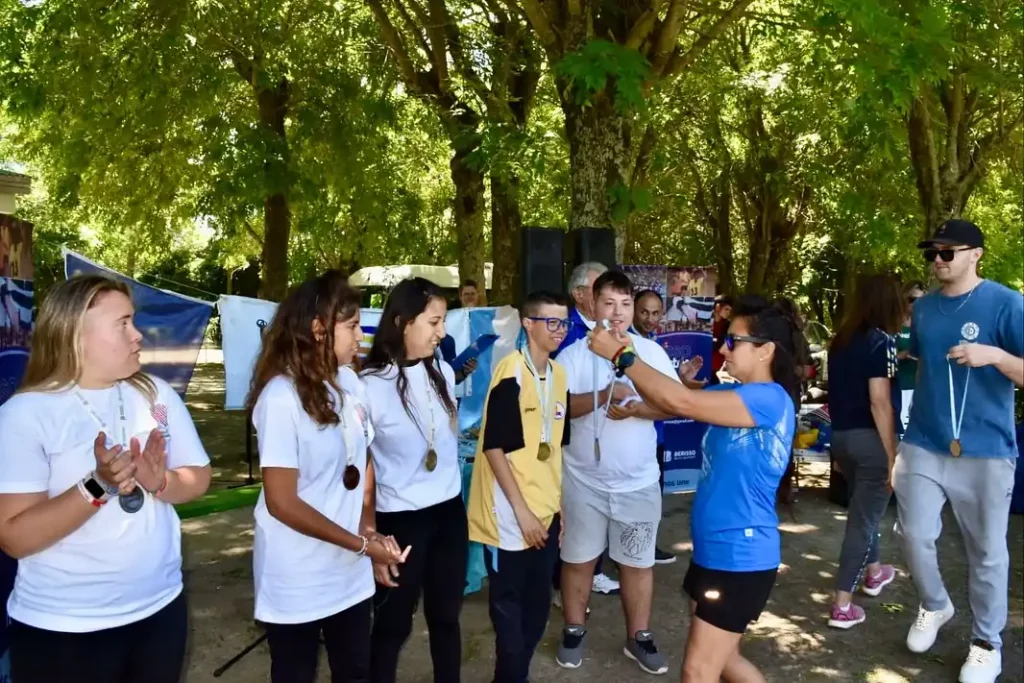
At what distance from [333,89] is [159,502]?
10.7 metres

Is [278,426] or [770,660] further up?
[278,426]

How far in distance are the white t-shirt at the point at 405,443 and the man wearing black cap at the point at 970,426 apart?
241cm

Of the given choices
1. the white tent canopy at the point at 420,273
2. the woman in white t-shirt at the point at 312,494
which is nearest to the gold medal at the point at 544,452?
the woman in white t-shirt at the point at 312,494

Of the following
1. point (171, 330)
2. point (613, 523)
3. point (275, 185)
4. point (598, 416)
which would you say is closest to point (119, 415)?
point (598, 416)

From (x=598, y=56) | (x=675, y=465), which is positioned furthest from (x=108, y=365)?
(x=675, y=465)

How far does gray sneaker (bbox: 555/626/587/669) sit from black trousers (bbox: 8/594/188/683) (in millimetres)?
2358

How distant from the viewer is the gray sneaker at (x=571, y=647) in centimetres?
434

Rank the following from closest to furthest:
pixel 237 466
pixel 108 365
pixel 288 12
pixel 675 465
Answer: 1. pixel 108 365
2. pixel 675 465
3. pixel 237 466
4. pixel 288 12

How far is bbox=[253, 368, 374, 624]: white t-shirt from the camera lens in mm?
2635

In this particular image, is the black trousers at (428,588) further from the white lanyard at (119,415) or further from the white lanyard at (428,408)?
the white lanyard at (119,415)

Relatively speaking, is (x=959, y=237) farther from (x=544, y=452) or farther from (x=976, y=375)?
(x=544, y=452)

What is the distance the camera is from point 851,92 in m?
11.4

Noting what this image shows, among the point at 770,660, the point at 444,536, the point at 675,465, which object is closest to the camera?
the point at 444,536

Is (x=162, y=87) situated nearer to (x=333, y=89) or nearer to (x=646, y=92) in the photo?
(x=333, y=89)
